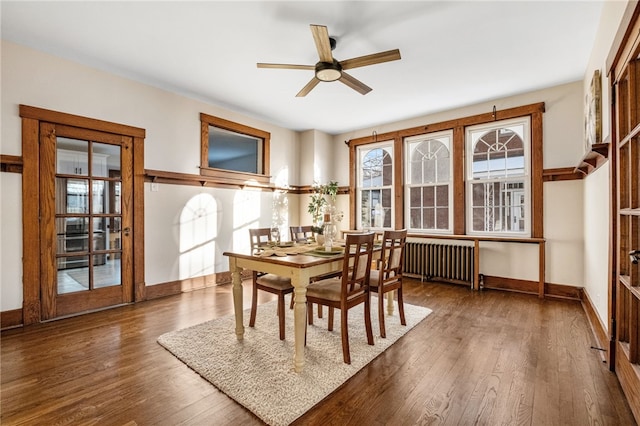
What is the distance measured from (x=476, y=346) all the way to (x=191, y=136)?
13.9 ft

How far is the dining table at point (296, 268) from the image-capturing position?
2.13 m

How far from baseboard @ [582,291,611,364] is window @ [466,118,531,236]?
1.24 m

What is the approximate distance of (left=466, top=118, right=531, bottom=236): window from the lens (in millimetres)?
4398

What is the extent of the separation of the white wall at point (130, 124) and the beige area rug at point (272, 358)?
1.61 meters

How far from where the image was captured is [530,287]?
423 cm

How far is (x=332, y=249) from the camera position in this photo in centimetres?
274

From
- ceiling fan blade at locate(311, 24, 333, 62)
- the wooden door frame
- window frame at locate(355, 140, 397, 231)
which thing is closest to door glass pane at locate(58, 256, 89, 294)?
the wooden door frame

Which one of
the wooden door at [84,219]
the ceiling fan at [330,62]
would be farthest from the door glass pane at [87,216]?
the ceiling fan at [330,62]

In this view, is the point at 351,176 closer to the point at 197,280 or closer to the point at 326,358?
the point at 197,280

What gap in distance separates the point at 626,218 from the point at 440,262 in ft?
9.49

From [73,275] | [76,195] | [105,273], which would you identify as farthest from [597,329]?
[76,195]

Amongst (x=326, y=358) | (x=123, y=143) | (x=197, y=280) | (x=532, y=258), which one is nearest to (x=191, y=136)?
(x=123, y=143)

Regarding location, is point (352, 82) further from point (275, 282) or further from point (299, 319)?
point (299, 319)

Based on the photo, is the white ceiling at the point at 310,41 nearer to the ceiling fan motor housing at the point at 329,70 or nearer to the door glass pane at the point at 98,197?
the ceiling fan motor housing at the point at 329,70
